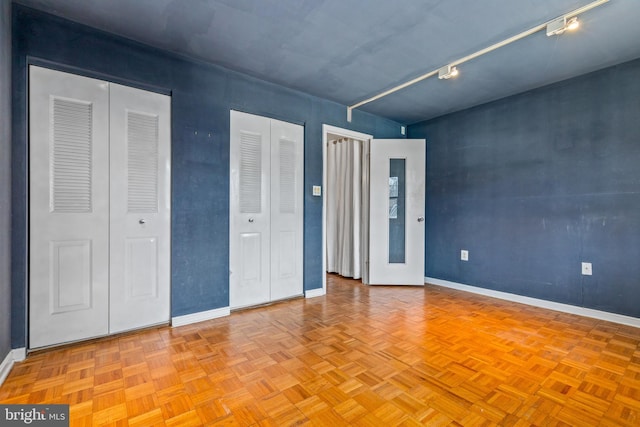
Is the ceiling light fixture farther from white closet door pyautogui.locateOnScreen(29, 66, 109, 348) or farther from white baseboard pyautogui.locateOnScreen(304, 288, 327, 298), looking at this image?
white closet door pyautogui.locateOnScreen(29, 66, 109, 348)

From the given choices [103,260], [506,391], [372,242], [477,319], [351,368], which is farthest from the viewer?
[372,242]

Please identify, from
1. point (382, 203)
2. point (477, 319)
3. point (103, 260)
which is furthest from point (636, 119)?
point (103, 260)

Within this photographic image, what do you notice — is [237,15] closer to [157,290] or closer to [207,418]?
[157,290]

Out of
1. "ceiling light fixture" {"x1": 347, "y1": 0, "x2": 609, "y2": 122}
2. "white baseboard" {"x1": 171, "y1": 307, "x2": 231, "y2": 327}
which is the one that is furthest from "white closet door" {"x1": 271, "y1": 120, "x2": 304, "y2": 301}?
"ceiling light fixture" {"x1": 347, "y1": 0, "x2": 609, "y2": 122}

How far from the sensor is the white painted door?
4160 millimetres

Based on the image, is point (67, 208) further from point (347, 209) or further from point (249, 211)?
point (347, 209)

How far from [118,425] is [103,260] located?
4.45ft

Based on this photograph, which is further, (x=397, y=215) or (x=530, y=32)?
(x=397, y=215)

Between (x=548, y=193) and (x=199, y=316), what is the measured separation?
385 centimetres

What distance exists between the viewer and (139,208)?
250 centimetres

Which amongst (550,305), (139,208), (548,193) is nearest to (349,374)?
(139,208)

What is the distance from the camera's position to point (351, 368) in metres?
1.93

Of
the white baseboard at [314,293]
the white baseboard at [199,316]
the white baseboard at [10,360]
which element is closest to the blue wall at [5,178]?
the white baseboard at [10,360]

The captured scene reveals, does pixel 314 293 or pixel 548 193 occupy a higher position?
pixel 548 193
